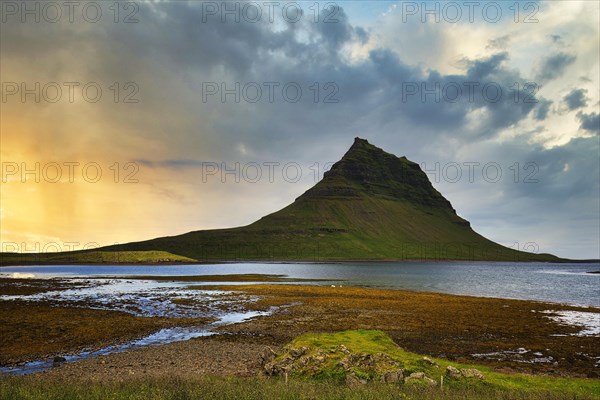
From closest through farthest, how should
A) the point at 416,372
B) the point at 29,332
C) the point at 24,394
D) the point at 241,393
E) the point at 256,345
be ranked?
the point at 24,394
the point at 241,393
the point at 416,372
the point at 256,345
the point at 29,332

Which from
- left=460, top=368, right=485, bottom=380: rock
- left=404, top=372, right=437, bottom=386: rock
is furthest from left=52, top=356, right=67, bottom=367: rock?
left=460, top=368, right=485, bottom=380: rock

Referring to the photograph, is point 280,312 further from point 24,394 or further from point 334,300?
point 24,394

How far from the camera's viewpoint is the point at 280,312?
158 feet

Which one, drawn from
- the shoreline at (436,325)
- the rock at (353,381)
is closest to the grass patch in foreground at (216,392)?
the rock at (353,381)

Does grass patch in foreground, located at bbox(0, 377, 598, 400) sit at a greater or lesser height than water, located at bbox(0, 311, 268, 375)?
greater

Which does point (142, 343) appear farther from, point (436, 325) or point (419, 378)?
point (436, 325)

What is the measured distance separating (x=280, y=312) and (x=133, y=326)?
55.5 feet

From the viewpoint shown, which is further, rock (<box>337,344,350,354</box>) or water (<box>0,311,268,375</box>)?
water (<box>0,311,268,375</box>)

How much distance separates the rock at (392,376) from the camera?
17.6m

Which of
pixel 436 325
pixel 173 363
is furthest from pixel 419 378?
pixel 436 325

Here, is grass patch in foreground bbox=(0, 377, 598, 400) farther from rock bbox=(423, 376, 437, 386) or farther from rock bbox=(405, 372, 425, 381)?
rock bbox=(405, 372, 425, 381)

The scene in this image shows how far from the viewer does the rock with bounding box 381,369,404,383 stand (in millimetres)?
17562

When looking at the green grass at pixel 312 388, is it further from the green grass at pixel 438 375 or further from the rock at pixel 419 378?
the rock at pixel 419 378

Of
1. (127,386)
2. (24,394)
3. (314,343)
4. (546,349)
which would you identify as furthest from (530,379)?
(24,394)
